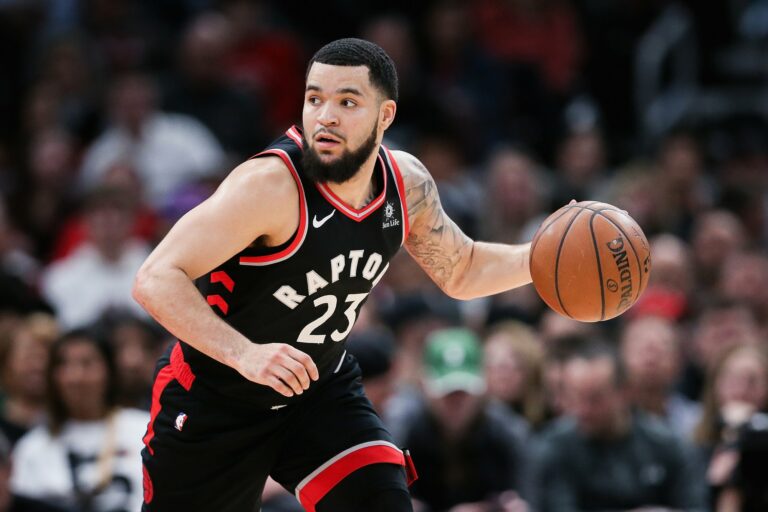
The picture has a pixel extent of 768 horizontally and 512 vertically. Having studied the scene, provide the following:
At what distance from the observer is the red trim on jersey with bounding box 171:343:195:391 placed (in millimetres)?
5457

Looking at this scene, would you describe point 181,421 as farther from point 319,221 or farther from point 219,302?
point 319,221

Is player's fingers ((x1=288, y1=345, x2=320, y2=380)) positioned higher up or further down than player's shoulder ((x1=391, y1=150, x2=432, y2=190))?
further down

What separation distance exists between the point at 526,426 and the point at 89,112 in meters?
5.65

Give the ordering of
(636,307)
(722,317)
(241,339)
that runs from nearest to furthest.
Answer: (241,339), (722,317), (636,307)

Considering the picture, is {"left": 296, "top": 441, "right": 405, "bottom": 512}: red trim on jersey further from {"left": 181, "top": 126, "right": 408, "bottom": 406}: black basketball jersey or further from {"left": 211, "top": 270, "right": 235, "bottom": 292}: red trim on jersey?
{"left": 211, "top": 270, "right": 235, "bottom": 292}: red trim on jersey

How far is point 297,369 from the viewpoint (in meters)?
4.48

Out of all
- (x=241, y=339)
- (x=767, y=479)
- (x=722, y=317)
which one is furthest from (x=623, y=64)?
(x=241, y=339)

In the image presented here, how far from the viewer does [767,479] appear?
7.51 meters

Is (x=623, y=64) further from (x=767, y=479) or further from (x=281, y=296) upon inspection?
(x=281, y=296)

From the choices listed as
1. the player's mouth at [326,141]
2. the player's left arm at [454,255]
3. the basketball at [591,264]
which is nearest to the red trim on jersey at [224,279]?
the player's mouth at [326,141]

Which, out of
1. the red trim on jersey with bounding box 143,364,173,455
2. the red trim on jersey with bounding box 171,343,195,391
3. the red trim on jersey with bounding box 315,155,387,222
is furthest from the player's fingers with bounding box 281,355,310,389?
the red trim on jersey with bounding box 143,364,173,455

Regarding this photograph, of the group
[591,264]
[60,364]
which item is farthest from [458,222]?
[591,264]

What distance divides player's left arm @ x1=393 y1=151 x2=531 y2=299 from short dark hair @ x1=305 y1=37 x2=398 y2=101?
55 centimetres

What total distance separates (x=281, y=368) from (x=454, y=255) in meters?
1.67
